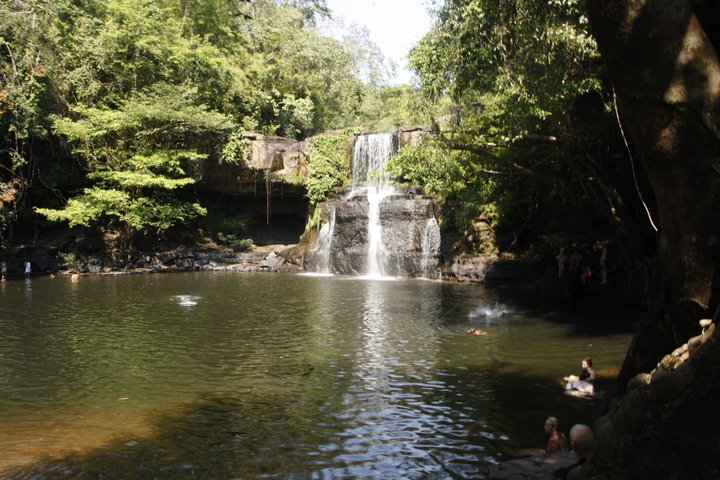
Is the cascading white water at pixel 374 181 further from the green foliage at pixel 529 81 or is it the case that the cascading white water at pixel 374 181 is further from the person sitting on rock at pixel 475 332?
the person sitting on rock at pixel 475 332

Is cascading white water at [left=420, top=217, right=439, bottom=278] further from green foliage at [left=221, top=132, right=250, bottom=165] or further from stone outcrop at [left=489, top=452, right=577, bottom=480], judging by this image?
stone outcrop at [left=489, top=452, right=577, bottom=480]

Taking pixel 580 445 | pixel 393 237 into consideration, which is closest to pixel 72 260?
pixel 393 237

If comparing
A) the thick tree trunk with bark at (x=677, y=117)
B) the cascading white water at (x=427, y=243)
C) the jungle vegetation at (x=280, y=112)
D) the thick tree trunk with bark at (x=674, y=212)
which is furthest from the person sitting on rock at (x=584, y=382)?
the cascading white water at (x=427, y=243)

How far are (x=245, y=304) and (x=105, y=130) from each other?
1560 centimetres

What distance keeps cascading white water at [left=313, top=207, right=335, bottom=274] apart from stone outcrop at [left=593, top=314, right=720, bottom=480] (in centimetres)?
2544

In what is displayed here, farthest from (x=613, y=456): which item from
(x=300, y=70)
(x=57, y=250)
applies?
(x=300, y=70)

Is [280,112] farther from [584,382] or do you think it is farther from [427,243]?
[584,382]

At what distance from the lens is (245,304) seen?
18.9 m

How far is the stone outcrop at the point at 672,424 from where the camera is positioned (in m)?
4.31

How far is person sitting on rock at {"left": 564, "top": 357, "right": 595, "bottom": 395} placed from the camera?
952 cm

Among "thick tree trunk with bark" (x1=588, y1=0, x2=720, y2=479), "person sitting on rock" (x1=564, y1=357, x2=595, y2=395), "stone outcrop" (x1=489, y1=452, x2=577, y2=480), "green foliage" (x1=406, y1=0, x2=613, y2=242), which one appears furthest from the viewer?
"green foliage" (x1=406, y1=0, x2=613, y2=242)

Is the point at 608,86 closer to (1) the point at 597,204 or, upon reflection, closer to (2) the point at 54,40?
(1) the point at 597,204

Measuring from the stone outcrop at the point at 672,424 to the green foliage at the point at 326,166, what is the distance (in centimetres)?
2953

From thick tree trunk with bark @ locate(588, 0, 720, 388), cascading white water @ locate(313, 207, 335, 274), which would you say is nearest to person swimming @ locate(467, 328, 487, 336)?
thick tree trunk with bark @ locate(588, 0, 720, 388)
